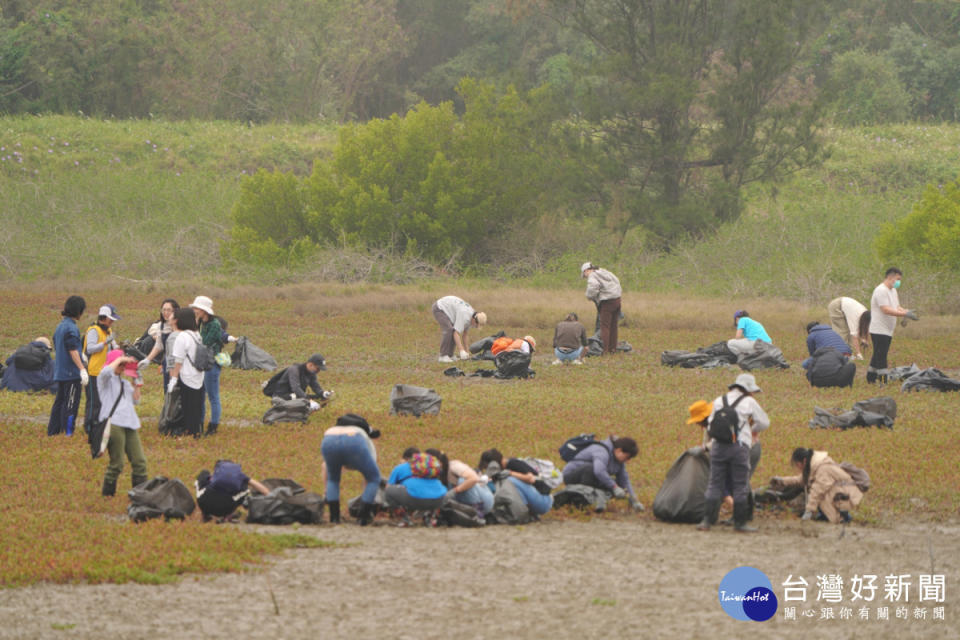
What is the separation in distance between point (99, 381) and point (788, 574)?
6729mm

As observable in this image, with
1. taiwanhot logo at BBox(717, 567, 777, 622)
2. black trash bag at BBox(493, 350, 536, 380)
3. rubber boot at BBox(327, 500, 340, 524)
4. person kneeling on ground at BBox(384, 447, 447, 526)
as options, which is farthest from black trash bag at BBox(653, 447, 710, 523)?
black trash bag at BBox(493, 350, 536, 380)

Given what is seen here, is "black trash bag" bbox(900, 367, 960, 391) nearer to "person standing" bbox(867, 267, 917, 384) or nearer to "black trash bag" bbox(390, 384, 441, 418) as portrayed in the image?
"person standing" bbox(867, 267, 917, 384)

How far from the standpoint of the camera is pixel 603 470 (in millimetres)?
11211

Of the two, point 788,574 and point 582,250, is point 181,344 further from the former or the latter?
point 582,250

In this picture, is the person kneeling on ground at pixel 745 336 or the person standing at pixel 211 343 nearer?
the person standing at pixel 211 343

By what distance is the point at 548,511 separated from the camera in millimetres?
11102

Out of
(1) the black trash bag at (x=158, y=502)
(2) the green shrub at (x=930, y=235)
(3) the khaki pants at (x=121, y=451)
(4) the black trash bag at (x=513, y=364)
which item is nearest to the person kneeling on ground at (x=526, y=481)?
(1) the black trash bag at (x=158, y=502)

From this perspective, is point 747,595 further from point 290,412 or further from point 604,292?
point 604,292

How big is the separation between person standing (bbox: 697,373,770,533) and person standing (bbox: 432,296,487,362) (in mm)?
11162

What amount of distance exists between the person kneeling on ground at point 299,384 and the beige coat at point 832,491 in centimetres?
694

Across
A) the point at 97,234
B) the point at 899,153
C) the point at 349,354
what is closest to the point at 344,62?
the point at 97,234

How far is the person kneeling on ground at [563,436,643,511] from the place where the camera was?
11.2 meters

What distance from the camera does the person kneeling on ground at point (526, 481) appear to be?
1090cm

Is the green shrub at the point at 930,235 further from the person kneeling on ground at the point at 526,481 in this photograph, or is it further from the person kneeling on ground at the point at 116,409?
the person kneeling on ground at the point at 116,409
